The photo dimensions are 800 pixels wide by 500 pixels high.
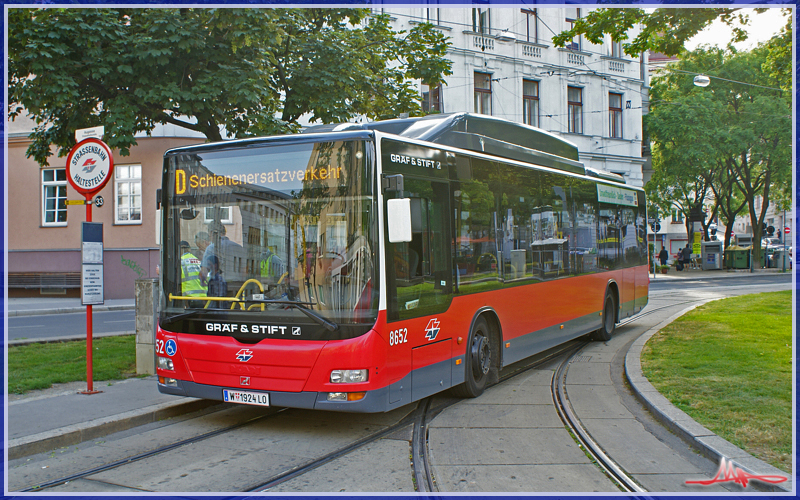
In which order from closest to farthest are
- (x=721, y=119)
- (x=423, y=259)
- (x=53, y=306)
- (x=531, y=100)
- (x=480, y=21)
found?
(x=423, y=259), (x=53, y=306), (x=480, y=21), (x=531, y=100), (x=721, y=119)

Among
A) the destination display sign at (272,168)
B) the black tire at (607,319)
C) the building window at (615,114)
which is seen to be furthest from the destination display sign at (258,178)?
the building window at (615,114)

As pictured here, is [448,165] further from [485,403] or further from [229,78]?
[229,78]

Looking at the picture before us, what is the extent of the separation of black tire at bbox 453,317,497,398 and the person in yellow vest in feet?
9.92

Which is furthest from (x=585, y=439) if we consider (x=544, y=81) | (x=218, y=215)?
(x=544, y=81)

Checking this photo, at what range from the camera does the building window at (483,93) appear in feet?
104

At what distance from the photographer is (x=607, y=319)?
1320 cm

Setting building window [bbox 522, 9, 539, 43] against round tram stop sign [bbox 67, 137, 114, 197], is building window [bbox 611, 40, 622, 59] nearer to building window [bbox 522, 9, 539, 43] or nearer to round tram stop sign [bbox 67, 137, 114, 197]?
building window [bbox 522, 9, 539, 43]

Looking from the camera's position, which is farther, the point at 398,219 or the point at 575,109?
the point at 575,109

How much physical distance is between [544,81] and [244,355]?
30023mm

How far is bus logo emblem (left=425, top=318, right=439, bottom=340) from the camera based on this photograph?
22.8ft

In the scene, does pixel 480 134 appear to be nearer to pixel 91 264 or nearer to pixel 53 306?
pixel 91 264

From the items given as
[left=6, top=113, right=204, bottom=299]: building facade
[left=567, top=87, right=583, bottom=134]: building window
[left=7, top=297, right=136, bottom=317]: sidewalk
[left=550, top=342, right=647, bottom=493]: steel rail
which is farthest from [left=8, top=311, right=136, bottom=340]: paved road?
[left=567, top=87, right=583, bottom=134]: building window

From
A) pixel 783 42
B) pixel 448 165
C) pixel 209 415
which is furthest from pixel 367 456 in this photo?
pixel 783 42

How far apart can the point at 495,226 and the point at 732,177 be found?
37141mm
